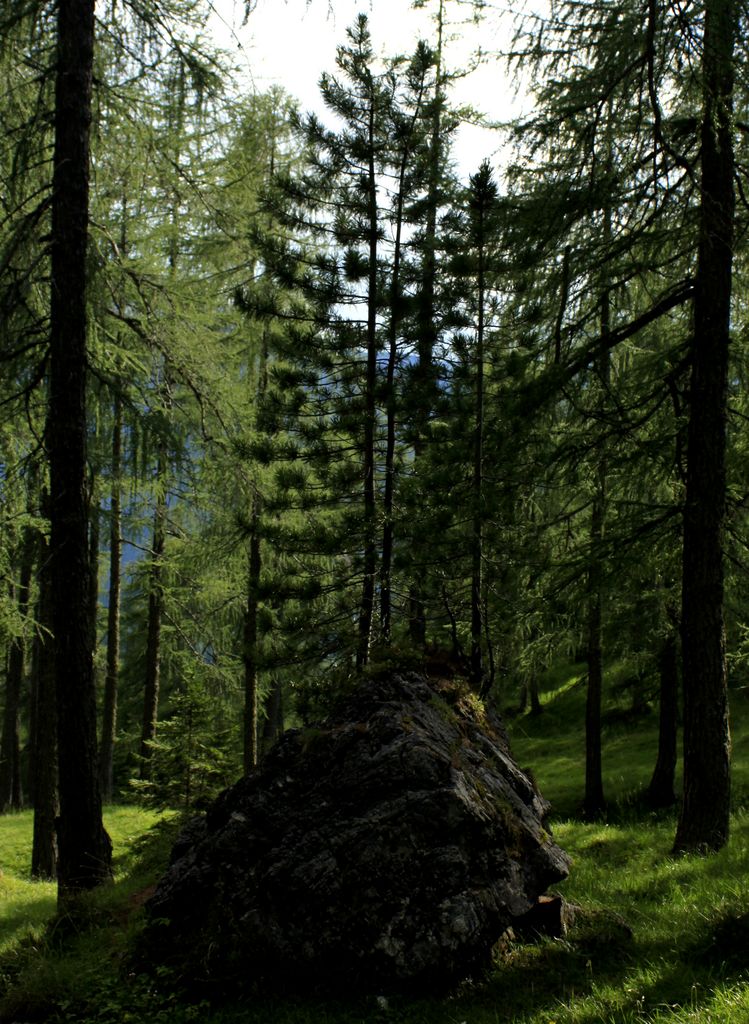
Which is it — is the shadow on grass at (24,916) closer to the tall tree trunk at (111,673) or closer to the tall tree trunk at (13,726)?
the tall tree trunk at (111,673)

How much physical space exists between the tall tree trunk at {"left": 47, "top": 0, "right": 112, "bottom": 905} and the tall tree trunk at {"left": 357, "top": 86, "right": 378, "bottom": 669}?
4060 millimetres

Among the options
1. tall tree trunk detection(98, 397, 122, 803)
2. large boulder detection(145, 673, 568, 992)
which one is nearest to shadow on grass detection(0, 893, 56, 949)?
large boulder detection(145, 673, 568, 992)

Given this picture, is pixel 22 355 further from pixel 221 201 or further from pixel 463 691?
pixel 463 691

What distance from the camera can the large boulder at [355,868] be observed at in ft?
15.2

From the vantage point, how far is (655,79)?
608cm

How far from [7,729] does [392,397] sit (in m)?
21.1

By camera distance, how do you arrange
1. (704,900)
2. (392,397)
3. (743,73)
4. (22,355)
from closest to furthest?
(704,900) → (743,73) → (22,355) → (392,397)

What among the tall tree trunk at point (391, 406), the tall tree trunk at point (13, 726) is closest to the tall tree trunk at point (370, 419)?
the tall tree trunk at point (391, 406)

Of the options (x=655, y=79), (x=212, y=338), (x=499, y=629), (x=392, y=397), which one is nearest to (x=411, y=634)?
(x=499, y=629)

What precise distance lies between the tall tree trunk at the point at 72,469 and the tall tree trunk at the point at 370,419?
13.3ft

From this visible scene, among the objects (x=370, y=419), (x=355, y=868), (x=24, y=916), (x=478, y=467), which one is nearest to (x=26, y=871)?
(x=24, y=916)

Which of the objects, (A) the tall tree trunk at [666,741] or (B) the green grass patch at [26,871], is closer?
(B) the green grass patch at [26,871]

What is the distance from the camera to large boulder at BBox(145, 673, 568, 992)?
4.62 metres

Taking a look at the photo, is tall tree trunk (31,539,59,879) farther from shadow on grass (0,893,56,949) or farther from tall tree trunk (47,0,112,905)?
tall tree trunk (47,0,112,905)
